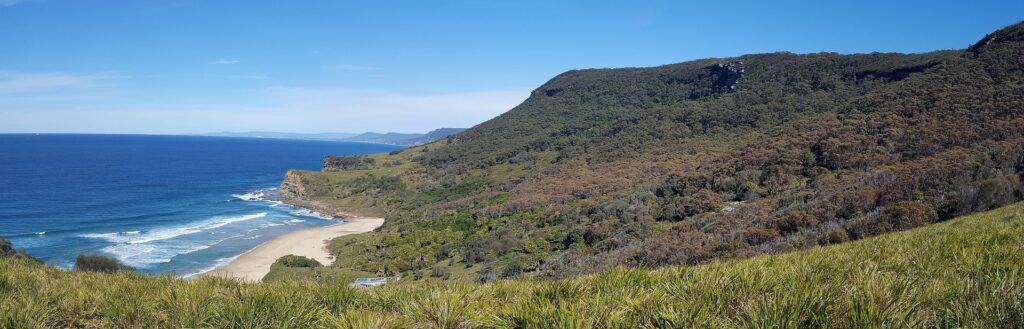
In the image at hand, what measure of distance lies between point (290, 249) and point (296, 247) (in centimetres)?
73

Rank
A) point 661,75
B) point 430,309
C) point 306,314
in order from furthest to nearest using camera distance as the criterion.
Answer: point 661,75 < point 306,314 < point 430,309

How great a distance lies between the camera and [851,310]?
8.46 ft

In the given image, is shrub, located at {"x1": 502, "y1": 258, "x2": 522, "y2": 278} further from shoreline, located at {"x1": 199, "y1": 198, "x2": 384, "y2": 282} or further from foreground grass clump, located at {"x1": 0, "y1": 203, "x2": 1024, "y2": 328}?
foreground grass clump, located at {"x1": 0, "y1": 203, "x2": 1024, "y2": 328}

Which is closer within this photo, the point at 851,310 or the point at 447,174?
the point at 851,310

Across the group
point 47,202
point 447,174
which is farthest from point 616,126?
point 47,202

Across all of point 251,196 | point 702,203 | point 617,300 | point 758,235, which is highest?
point 617,300

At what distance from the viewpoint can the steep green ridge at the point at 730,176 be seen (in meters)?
18.1

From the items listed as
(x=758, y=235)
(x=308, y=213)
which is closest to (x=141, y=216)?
(x=308, y=213)

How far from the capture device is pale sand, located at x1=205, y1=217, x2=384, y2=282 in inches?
1455

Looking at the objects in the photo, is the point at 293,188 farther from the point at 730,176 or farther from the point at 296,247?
the point at 730,176

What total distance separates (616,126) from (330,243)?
2033 inches

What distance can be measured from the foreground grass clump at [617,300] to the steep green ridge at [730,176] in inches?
129

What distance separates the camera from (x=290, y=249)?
144 feet

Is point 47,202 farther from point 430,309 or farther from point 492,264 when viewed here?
point 430,309
